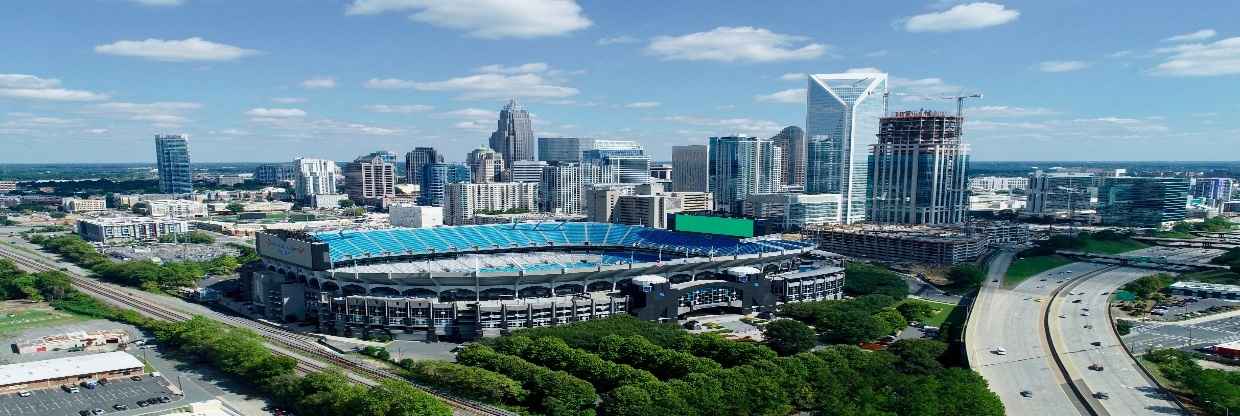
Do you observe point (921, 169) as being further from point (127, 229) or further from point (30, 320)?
point (127, 229)

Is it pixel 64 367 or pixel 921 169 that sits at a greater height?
pixel 921 169

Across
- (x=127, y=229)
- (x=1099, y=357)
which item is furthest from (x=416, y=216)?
(x=1099, y=357)

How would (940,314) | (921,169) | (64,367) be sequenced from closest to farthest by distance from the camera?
(64,367)
(940,314)
(921,169)

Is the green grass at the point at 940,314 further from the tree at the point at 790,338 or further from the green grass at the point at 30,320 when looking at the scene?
the green grass at the point at 30,320

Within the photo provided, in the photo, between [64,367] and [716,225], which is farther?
[716,225]

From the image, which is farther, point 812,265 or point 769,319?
point 812,265

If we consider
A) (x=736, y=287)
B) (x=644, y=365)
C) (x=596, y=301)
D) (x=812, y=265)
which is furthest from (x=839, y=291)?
(x=644, y=365)

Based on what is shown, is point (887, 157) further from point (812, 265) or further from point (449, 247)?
point (449, 247)
